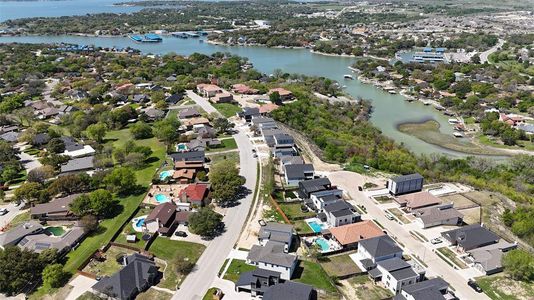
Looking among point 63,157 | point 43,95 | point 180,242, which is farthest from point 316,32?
point 180,242

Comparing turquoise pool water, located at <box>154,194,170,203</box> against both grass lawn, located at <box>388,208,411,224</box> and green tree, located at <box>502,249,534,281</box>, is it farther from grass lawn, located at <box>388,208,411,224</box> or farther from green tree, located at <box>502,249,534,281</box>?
green tree, located at <box>502,249,534,281</box>

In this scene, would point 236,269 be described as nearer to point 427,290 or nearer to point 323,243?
point 323,243

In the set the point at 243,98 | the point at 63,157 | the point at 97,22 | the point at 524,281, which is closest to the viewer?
the point at 524,281

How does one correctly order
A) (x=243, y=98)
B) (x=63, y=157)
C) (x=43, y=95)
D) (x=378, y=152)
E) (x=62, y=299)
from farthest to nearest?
(x=43, y=95) → (x=243, y=98) → (x=378, y=152) → (x=63, y=157) → (x=62, y=299)

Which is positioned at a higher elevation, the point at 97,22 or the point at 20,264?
the point at 97,22

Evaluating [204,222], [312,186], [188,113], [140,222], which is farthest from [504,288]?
[188,113]

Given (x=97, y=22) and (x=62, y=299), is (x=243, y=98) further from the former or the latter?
(x=97, y=22)

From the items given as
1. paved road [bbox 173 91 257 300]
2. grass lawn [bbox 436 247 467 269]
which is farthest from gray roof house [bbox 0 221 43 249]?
grass lawn [bbox 436 247 467 269]
